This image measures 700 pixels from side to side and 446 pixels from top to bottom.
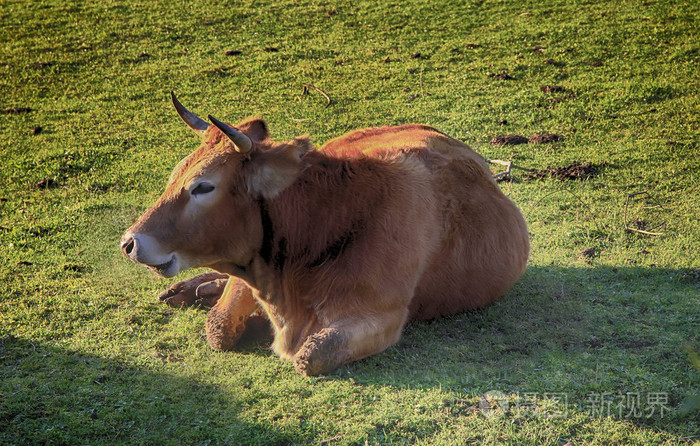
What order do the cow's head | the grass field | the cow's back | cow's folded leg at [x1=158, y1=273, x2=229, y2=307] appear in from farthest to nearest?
cow's folded leg at [x1=158, y1=273, x2=229, y2=307] < the cow's back < the cow's head < the grass field

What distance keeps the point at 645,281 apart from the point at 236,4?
36.0 feet

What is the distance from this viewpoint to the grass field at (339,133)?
451cm

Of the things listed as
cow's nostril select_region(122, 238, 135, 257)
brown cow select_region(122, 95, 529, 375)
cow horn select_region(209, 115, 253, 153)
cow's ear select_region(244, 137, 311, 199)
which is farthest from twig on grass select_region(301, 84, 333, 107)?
cow's nostril select_region(122, 238, 135, 257)

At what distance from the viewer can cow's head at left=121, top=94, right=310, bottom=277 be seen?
195 inches

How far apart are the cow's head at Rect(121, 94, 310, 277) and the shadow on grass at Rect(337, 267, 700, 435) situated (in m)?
1.18

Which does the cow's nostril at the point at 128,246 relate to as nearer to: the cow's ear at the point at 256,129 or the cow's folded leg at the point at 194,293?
the cow's ear at the point at 256,129

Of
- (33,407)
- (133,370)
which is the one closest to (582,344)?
(133,370)

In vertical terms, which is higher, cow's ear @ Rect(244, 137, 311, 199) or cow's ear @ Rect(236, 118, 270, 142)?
cow's ear @ Rect(236, 118, 270, 142)

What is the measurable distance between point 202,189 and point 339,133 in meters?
5.21

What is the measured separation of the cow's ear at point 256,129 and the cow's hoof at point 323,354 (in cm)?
148

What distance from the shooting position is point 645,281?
20.6 feet

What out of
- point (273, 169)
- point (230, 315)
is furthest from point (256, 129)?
point (230, 315)

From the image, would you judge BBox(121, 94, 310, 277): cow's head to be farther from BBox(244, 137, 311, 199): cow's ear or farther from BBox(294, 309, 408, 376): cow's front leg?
BBox(294, 309, 408, 376): cow's front leg

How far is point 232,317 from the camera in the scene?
5.52 m
